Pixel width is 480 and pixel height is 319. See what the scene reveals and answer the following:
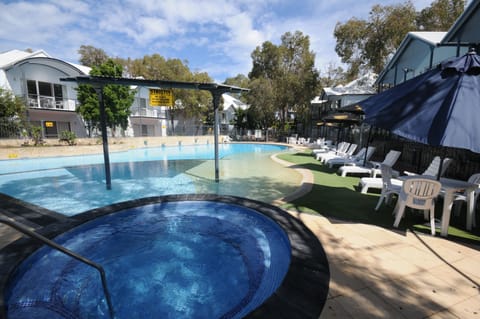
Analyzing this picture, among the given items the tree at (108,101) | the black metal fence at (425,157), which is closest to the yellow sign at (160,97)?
the black metal fence at (425,157)

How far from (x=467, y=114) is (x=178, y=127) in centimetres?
2939

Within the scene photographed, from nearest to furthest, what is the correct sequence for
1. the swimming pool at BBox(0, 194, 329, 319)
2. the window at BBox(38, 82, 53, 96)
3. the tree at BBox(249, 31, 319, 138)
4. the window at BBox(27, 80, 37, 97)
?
the swimming pool at BBox(0, 194, 329, 319) → the window at BBox(27, 80, 37, 97) → the window at BBox(38, 82, 53, 96) → the tree at BBox(249, 31, 319, 138)

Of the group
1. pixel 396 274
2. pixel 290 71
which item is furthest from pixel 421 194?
pixel 290 71

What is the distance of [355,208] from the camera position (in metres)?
4.64

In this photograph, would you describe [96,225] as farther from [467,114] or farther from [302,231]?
[467,114]

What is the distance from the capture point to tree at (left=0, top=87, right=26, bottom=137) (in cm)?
1330

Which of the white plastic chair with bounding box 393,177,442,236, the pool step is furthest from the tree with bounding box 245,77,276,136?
the white plastic chair with bounding box 393,177,442,236

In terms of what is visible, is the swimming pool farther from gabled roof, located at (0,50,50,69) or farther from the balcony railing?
gabled roof, located at (0,50,50,69)

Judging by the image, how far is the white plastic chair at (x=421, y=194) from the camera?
3.32 meters

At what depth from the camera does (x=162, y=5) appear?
9898 millimetres

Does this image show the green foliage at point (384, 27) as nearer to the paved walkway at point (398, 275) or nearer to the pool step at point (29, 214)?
the paved walkway at point (398, 275)

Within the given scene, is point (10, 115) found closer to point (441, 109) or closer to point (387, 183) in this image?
point (387, 183)

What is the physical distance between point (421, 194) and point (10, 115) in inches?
813

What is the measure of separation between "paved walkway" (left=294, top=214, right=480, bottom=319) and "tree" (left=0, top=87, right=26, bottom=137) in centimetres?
1910
